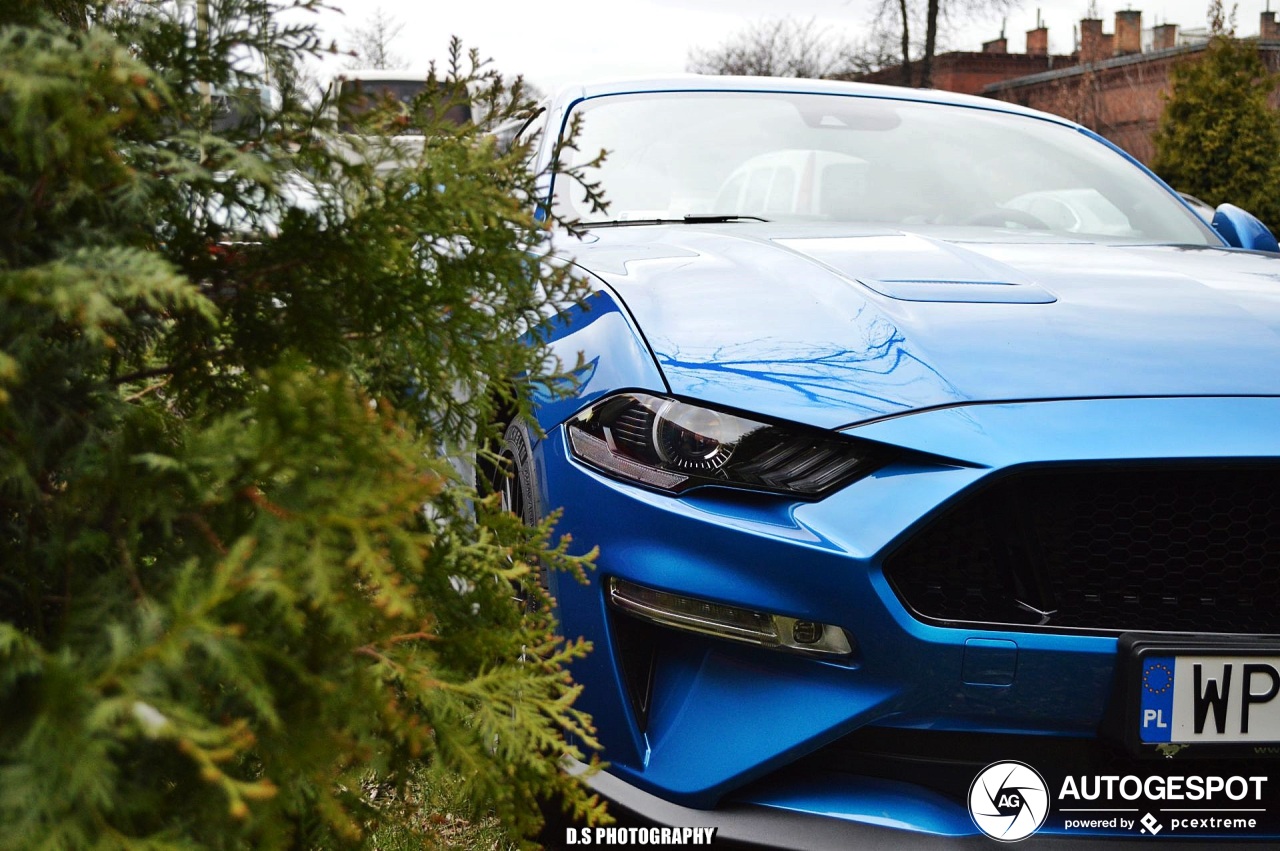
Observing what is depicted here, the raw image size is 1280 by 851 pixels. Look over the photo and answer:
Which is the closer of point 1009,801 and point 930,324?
point 1009,801

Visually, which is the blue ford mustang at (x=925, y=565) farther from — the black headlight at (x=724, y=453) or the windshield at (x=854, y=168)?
the windshield at (x=854, y=168)

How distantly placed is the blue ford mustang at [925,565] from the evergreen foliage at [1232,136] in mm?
13084

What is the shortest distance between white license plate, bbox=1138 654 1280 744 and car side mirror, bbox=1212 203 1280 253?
1.96 metres

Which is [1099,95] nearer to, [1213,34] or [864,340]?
[1213,34]

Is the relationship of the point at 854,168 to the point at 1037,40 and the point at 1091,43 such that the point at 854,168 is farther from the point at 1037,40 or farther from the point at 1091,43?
the point at 1037,40

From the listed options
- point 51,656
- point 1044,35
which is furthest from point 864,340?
point 1044,35

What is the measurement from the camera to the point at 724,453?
69.5 inches

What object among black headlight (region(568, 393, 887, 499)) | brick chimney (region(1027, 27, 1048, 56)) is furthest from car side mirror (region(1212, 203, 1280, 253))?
brick chimney (region(1027, 27, 1048, 56))

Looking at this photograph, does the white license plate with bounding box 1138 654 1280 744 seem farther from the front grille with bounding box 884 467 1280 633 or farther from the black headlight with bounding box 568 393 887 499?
the black headlight with bounding box 568 393 887 499

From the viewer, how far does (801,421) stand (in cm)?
172

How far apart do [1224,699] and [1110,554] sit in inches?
9.5

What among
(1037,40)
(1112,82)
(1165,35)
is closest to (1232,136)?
(1112,82)

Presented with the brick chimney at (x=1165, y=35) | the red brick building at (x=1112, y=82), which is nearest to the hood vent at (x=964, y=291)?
the red brick building at (x=1112, y=82)

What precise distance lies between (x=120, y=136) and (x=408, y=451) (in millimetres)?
415
